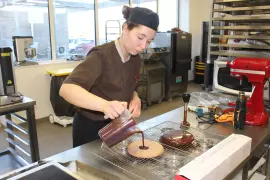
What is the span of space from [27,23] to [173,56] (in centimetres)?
288

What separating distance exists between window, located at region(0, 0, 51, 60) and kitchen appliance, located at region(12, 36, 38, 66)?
267mm

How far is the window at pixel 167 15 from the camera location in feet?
21.2

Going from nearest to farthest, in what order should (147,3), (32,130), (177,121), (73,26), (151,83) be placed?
(177,121), (32,130), (73,26), (151,83), (147,3)

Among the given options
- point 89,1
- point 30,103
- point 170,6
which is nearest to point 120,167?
point 30,103

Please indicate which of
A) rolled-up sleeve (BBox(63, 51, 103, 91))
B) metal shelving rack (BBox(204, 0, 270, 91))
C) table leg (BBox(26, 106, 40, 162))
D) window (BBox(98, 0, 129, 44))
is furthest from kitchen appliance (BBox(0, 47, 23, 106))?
window (BBox(98, 0, 129, 44))

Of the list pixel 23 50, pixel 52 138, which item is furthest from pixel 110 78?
pixel 23 50

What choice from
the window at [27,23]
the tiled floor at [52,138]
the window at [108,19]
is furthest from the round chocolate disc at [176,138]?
the window at [108,19]

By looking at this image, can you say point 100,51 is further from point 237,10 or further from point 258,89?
point 237,10

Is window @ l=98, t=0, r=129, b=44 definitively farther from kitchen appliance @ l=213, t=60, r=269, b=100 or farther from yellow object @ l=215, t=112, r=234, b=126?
yellow object @ l=215, t=112, r=234, b=126

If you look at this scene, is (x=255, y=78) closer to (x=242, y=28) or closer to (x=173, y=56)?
(x=242, y=28)

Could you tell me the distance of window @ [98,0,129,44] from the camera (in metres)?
5.00

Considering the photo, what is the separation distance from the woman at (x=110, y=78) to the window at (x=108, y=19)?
12.2 ft

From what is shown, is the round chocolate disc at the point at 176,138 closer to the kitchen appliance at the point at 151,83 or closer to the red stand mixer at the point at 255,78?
the red stand mixer at the point at 255,78

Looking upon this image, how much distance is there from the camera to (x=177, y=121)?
5.23 ft
